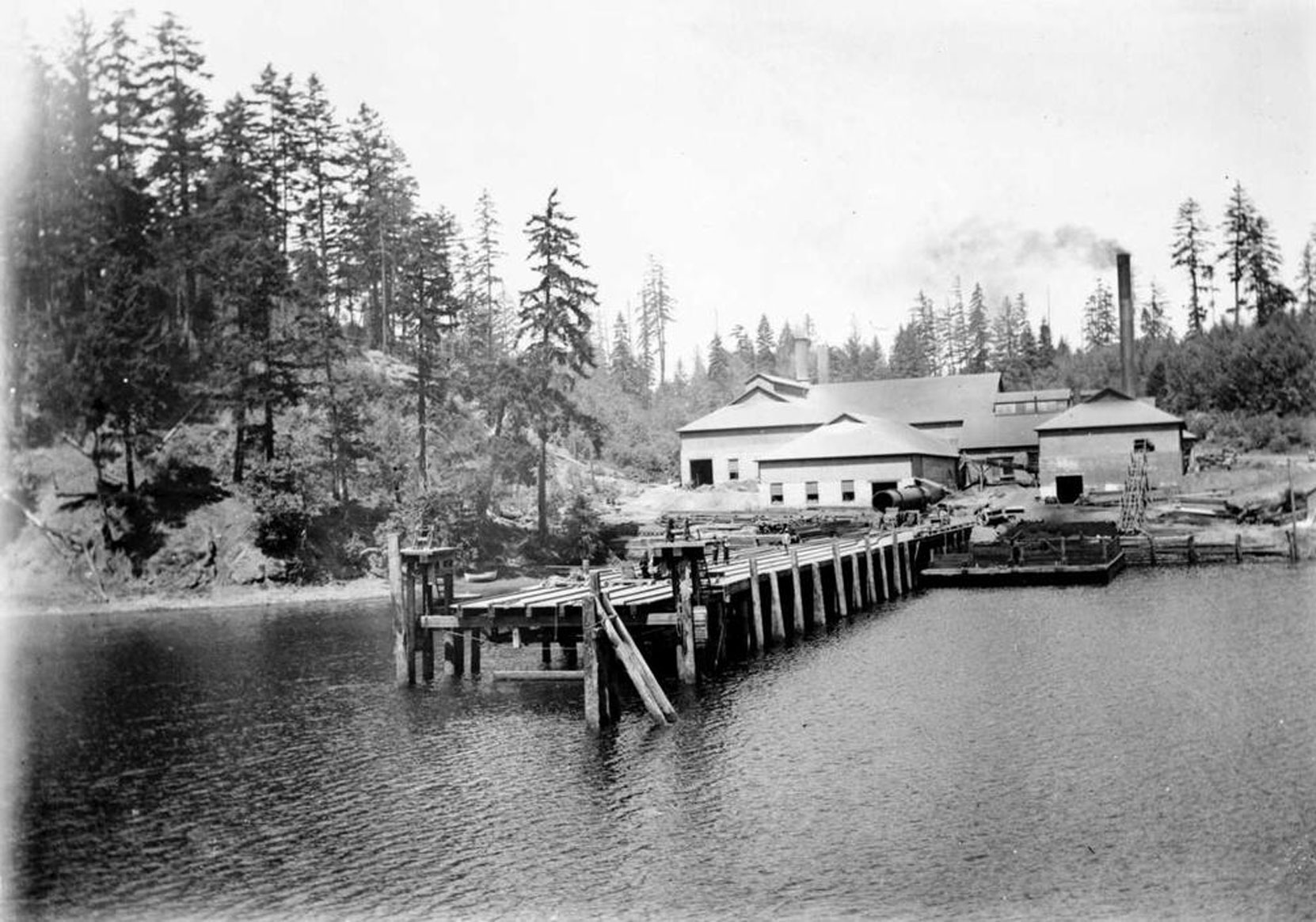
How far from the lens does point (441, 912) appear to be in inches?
499

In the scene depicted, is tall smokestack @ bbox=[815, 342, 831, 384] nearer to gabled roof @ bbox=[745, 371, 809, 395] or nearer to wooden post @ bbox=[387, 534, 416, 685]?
gabled roof @ bbox=[745, 371, 809, 395]

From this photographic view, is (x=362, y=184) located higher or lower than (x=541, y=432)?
higher

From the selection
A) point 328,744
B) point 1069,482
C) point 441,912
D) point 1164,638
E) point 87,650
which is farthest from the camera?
point 1069,482

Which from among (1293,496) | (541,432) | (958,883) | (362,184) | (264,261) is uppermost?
(362,184)

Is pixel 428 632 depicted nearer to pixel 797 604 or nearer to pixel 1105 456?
pixel 797 604

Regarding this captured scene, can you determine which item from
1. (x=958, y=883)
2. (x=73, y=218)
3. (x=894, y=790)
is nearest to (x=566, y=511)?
(x=73, y=218)

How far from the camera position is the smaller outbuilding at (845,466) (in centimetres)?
6112

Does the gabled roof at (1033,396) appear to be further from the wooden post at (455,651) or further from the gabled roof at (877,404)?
the wooden post at (455,651)

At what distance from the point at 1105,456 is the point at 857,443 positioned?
13.6 m

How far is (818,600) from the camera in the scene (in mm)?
34688

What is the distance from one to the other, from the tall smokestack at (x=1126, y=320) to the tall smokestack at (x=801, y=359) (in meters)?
23.7

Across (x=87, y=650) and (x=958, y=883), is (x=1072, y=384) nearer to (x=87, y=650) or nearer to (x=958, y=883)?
(x=87, y=650)

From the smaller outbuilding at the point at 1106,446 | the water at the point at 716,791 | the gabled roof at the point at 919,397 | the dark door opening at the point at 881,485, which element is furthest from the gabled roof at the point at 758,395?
the water at the point at 716,791

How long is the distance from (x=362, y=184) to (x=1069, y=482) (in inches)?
1877
